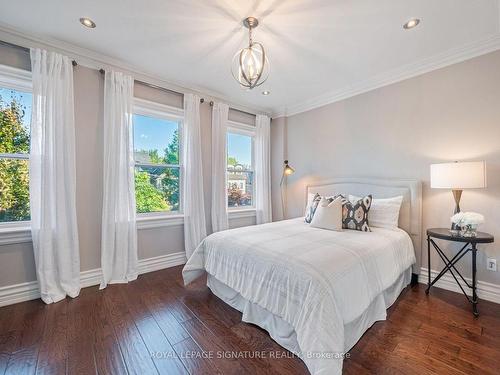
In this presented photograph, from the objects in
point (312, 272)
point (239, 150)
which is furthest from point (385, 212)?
point (239, 150)

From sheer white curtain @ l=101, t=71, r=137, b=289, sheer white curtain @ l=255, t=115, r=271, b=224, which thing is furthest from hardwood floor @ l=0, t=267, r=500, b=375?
sheer white curtain @ l=255, t=115, r=271, b=224

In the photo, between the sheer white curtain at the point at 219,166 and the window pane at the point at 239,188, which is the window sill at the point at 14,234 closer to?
the sheer white curtain at the point at 219,166

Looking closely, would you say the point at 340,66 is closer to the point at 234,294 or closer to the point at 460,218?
the point at 460,218

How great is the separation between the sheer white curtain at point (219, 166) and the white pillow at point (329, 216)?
5.02 ft

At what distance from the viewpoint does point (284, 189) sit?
4.47 m

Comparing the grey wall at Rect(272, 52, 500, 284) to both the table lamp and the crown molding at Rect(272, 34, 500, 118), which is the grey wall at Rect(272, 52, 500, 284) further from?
the table lamp

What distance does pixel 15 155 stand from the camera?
2.33m

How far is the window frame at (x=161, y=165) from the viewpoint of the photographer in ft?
9.89

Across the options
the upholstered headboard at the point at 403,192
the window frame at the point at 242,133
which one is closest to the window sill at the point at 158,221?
the window frame at the point at 242,133

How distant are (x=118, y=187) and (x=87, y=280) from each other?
3.57 feet

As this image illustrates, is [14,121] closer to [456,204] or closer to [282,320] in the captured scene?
[282,320]

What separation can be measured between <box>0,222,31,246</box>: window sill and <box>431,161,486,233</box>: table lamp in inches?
161

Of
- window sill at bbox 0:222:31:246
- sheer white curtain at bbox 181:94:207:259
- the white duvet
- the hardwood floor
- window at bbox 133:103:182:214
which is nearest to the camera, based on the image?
the white duvet

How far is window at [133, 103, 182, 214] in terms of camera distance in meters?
3.11
